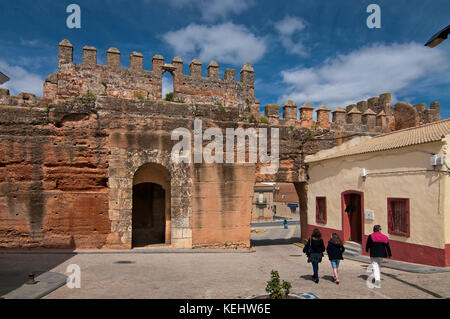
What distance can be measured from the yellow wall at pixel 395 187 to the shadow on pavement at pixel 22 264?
1027cm

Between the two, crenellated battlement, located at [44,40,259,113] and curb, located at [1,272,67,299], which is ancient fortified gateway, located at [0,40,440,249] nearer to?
curb, located at [1,272,67,299]

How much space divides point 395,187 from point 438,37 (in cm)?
584

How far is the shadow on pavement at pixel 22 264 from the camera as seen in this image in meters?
7.67

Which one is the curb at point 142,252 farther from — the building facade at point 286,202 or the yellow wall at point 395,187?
the building facade at point 286,202

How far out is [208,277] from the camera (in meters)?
8.87

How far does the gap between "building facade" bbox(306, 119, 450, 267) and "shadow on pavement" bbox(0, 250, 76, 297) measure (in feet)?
33.5

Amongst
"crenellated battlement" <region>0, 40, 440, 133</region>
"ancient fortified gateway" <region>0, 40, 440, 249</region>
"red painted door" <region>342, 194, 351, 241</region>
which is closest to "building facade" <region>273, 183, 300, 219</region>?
"crenellated battlement" <region>0, 40, 440, 133</region>

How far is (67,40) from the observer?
960 inches

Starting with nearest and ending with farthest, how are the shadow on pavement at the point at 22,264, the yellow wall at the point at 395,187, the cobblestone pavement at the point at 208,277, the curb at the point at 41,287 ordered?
the curb at the point at 41,287
the cobblestone pavement at the point at 208,277
the shadow on pavement at the point at 22,264
the yellow wall at the point at 395,187

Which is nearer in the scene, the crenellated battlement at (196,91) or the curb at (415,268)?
the curb at (415,268)

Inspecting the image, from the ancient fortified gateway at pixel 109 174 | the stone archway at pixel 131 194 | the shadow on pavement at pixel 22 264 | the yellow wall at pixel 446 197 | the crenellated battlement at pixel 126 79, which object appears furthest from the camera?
the crenellated battlement at pixel 126 79

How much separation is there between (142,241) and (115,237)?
3276 mm

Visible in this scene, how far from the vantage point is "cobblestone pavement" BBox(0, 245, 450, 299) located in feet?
23.9

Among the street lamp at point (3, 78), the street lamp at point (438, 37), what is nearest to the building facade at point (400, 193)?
the street lamp at point (438, 37)
